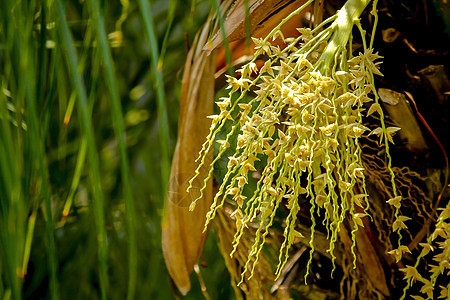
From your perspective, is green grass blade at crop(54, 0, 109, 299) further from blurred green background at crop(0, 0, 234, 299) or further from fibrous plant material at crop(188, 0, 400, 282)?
blurred green background at crop(0, 0, 234, 299)

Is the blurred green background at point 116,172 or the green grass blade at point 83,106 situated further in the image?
the blurred green background at point 116,172

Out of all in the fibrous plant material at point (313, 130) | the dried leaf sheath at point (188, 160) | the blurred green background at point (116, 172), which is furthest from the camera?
the blurred green background at point (116, 172)

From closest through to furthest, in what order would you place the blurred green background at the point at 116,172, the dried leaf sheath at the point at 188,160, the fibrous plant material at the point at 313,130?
the fibrous plant material at the point at 313,130, the dried leaf sheath at the point at 188,160, the blurred green background at the point at 116,172

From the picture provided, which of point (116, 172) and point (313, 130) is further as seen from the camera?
point (116, 172)

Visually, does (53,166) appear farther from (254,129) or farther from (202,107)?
(254,129)

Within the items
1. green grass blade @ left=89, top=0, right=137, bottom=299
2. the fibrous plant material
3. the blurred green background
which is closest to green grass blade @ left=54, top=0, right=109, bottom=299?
green grass blade @ left=89, top=0, right=137, bottom=299

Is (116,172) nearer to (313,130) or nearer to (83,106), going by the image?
(83,106)

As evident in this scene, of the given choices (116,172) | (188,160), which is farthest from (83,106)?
(116,172)

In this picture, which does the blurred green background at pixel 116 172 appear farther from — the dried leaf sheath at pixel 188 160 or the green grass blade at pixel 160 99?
the green grass blade at pixel 160 99

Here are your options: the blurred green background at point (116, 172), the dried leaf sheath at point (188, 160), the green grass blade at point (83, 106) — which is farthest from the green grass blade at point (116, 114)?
the blurred green background at point (116, 172)
